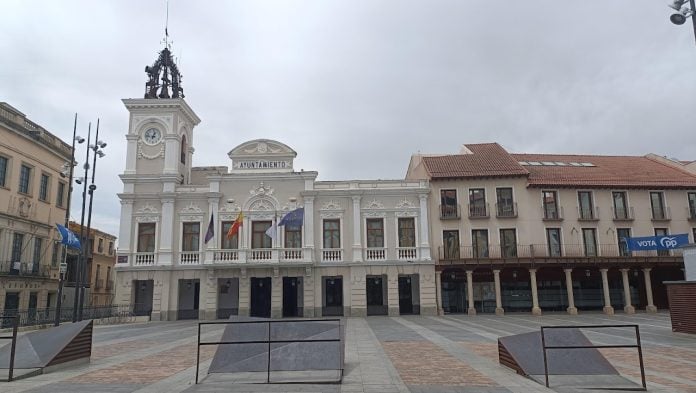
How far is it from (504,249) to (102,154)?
79.5 ft

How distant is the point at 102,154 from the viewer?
79.4 feet

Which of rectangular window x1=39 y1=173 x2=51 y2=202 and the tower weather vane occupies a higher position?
the tower weather vane

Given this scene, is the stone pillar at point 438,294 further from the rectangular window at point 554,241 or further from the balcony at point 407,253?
the rectangular window at point 554,241

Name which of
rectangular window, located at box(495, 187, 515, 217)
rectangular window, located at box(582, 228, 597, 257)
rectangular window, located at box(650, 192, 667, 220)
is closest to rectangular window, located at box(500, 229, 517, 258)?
rectangular window, located at box(495, 187, 515, 217)

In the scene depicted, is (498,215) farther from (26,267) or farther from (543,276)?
(26,267)

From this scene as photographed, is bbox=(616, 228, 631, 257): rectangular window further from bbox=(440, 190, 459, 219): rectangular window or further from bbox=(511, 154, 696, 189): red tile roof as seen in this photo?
bbox=(440, 190, 459, 219): rectangular window

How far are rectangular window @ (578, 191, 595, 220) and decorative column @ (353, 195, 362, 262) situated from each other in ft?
48.5

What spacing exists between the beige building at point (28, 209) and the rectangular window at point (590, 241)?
3570 centimetres

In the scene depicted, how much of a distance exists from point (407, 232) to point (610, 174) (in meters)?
15.2

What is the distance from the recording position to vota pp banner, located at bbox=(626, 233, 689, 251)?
2630 cm

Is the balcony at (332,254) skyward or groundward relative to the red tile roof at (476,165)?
groundward

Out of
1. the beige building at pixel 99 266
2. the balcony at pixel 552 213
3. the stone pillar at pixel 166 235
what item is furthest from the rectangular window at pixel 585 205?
the beige building at pixel 99 266

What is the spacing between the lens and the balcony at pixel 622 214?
33250 mm

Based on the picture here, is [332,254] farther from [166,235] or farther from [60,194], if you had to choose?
[60,194]
